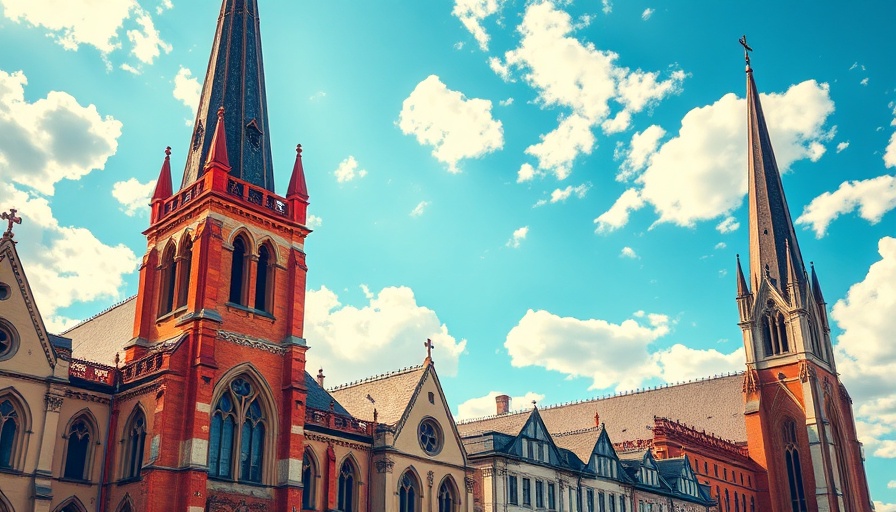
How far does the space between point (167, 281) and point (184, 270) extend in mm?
1687

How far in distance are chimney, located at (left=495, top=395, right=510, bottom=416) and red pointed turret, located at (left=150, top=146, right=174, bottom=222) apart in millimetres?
51707

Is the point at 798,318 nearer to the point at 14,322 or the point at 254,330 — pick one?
the point at 254,330

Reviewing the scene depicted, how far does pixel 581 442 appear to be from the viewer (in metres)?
66.1

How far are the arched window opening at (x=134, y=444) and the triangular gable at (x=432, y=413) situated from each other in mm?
14892

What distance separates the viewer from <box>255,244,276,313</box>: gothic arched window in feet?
142

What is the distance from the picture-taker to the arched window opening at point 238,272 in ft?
138

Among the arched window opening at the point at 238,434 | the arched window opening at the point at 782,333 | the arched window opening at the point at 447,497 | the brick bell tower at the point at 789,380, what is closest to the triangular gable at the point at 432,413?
the arched window opening at the point at 447,497

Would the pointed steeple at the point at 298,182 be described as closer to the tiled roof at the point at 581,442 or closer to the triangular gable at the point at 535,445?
the triangular gable at the point at 535,445

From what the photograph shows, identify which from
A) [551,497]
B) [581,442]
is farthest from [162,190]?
[581,442]

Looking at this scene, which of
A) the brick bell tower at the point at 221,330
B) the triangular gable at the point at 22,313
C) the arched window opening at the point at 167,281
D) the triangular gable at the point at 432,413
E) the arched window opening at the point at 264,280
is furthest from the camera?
the triangular gable at the point at 432,413

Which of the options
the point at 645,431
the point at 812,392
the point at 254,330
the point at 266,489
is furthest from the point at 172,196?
the point at 812,392

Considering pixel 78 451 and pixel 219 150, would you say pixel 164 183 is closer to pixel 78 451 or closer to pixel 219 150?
A: pixel 219 150

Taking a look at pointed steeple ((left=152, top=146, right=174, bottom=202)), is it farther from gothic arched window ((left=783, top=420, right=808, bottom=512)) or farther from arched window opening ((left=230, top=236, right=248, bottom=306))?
gothic arched window ((left=783, top=420, right=808, bottom=512))

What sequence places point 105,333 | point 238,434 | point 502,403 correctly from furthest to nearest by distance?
1. point 502,403
2. point 105,333
3. point 238,434
